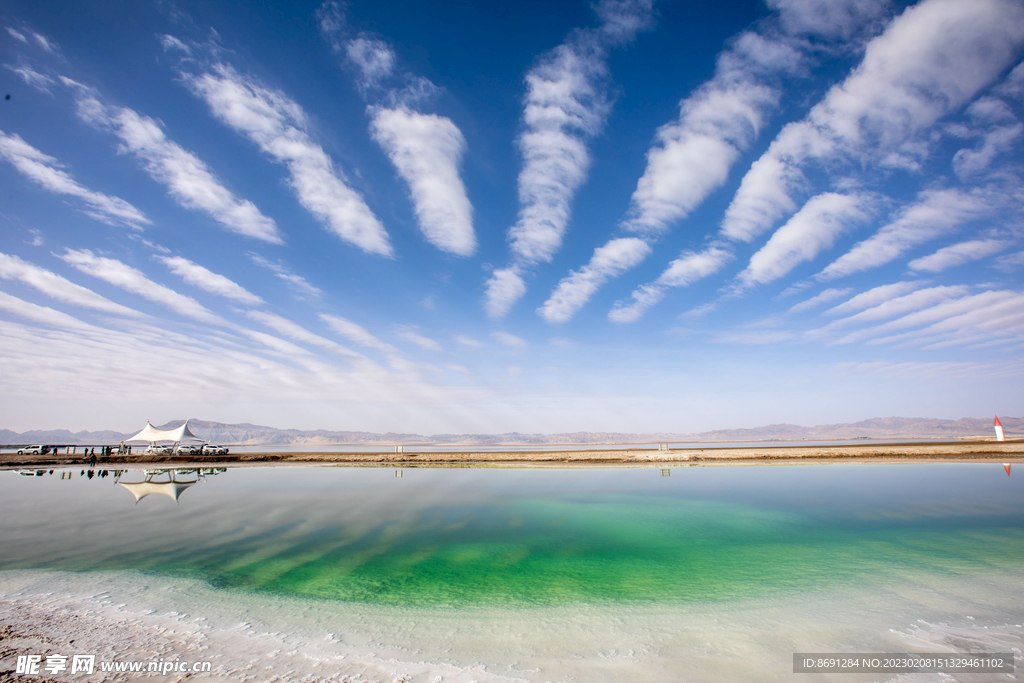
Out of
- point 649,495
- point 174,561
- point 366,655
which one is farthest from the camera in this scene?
point 649,495

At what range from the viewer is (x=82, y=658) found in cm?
611

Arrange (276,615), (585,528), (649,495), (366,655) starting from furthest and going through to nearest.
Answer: (649,495) → (585,528) → (276,615) → (366,655)

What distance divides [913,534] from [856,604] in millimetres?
8977

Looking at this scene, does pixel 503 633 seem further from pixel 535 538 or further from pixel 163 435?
pixel 163 435

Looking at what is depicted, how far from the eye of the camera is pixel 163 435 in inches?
1986

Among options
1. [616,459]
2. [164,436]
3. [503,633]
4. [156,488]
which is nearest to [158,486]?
[156,488]

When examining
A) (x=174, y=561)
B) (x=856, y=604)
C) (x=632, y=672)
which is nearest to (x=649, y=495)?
(x=856, y=604)

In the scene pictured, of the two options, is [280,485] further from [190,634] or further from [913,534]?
[913,534]

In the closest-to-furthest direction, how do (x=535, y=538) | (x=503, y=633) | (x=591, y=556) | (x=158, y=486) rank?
(x=503, y=633) → (x=591, y=556) → (x=535, y=538) → (x=158, y=486)

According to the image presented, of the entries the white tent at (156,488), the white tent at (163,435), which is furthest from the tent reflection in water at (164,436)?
the white tent at (156,488)

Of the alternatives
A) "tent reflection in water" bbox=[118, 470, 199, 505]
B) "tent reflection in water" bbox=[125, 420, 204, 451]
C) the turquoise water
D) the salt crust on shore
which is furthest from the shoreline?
the salt crust on shore

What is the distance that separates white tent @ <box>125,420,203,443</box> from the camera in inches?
1950

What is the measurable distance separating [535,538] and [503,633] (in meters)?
7.41

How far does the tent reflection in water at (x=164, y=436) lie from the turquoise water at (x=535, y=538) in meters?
24.5
